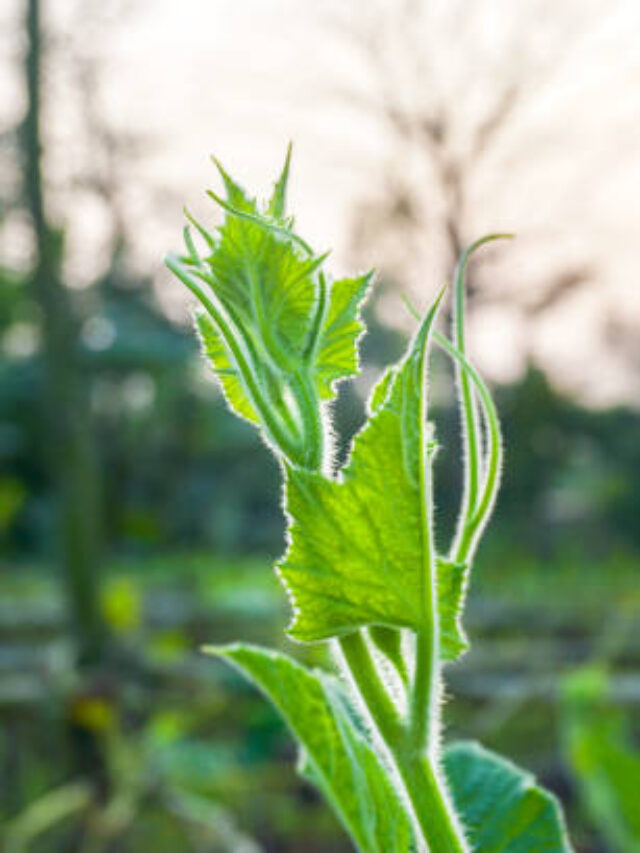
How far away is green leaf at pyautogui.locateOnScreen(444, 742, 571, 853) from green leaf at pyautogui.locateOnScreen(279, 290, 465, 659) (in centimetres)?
8

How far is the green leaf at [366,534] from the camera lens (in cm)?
22

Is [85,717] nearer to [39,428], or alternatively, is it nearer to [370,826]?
[370,826]

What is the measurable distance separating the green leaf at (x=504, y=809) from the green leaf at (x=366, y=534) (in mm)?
85

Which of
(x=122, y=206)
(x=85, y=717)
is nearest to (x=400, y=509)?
(x=85, y=717)

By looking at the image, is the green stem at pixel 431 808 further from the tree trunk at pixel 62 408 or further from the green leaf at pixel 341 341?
the tree trunk at pixel 62 408

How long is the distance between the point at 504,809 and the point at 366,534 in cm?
10

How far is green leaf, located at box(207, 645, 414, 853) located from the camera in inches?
10.1

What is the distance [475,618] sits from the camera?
5422mm

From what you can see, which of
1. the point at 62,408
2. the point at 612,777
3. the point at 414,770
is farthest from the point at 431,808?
the point at 62,408

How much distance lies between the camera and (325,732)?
27 cm

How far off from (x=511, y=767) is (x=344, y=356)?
0.41ft

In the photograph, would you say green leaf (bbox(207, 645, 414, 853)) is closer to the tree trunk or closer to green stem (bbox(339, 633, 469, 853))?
green stem (bbox(339, 633, 469, 853))

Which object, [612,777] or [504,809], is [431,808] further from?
[612,777]

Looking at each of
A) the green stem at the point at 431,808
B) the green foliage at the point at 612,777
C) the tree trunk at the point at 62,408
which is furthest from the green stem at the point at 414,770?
the tree trunk at the point at 62,408
